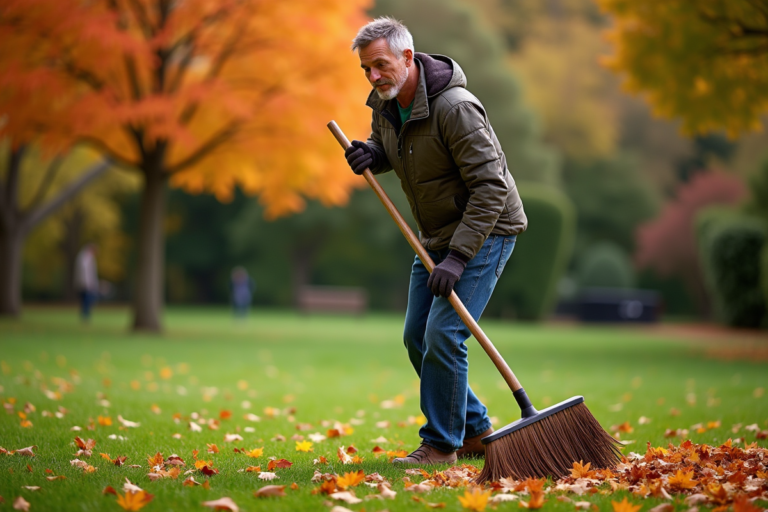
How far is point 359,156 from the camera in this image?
4.41 m

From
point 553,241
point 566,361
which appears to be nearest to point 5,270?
point 566,361

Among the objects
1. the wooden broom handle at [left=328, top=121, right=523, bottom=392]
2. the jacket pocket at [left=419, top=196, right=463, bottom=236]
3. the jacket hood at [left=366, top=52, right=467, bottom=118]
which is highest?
the jacket hood at [left=366, top=52, right=467, bottom=118]

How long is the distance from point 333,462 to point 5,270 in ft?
56.2

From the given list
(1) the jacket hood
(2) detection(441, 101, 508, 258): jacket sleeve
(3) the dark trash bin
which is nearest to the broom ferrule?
(2) detection(441, 101, 508, 258): jacket sleeve

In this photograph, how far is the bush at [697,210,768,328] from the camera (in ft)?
68.0

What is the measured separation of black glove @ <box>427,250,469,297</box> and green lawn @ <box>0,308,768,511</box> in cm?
98

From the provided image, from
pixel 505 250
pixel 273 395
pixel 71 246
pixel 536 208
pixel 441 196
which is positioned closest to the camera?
pixel 441 196

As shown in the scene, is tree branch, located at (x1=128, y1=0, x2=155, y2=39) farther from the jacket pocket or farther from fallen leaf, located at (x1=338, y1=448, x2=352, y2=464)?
fallen leaf, located at (x1=338, y1=448, x2=352, y2=464)

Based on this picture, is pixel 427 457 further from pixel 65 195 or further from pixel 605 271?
pixel 605 271

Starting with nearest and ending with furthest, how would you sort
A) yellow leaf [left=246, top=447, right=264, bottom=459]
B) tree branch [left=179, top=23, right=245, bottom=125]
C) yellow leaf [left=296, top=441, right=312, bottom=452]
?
yellow leaf [left=246, top=447, right=264, bottom=459]
yellow leaf [left=296, top=441, right=312, bottom=452]
tree branch [left=179, top=23, right=245, bottom=125]

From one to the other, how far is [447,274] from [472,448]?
1.20 m

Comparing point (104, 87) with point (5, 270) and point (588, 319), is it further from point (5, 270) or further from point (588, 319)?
point (588, 319)

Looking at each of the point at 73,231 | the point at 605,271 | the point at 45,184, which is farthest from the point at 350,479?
the point at 73,231

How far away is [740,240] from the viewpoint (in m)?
20.8
